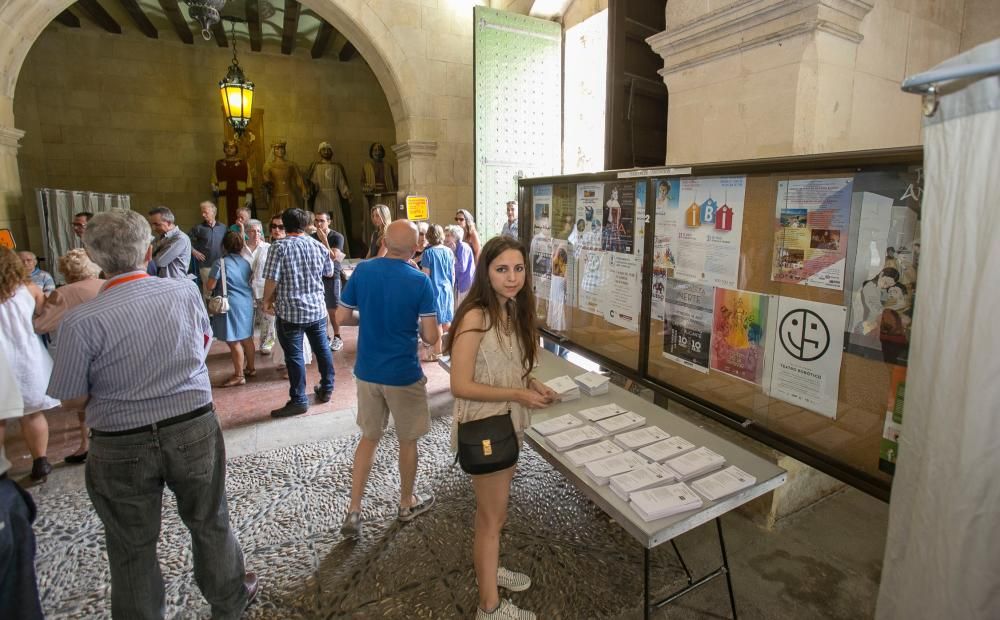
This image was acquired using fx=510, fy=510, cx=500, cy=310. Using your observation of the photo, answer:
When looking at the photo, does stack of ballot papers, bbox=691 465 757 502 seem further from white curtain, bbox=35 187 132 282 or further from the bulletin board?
white curtain, bbox=35 187 132 282

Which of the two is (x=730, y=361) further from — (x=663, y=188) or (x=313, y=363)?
(x=313, y=363)

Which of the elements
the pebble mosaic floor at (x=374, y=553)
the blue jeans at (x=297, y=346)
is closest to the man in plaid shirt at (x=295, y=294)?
the blue jeans at (x=297, y=346)

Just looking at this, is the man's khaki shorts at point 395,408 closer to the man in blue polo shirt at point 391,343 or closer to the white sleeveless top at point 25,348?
the man in blue polo shirt at point 391,343

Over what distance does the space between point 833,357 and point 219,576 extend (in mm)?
2498

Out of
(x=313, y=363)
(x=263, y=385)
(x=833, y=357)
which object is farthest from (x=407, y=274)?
(x=313, y=363)

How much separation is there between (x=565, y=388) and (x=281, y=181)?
10.00 m

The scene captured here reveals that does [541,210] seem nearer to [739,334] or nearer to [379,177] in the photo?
[739,334]

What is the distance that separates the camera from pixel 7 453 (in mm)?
3590

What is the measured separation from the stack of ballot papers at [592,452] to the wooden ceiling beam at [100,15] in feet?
38.6

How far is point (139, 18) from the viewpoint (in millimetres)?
9602

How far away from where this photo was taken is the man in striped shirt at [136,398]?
5.65 ft

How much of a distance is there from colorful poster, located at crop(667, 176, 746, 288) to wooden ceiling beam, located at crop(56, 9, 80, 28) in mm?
12284

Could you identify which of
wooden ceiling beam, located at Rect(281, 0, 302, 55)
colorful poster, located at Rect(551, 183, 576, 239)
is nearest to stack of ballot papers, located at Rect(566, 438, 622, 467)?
colorful poster, located at Rect(551, 183, 576, 239)

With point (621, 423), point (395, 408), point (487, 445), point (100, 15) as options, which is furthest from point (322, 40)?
point (487, 445)
